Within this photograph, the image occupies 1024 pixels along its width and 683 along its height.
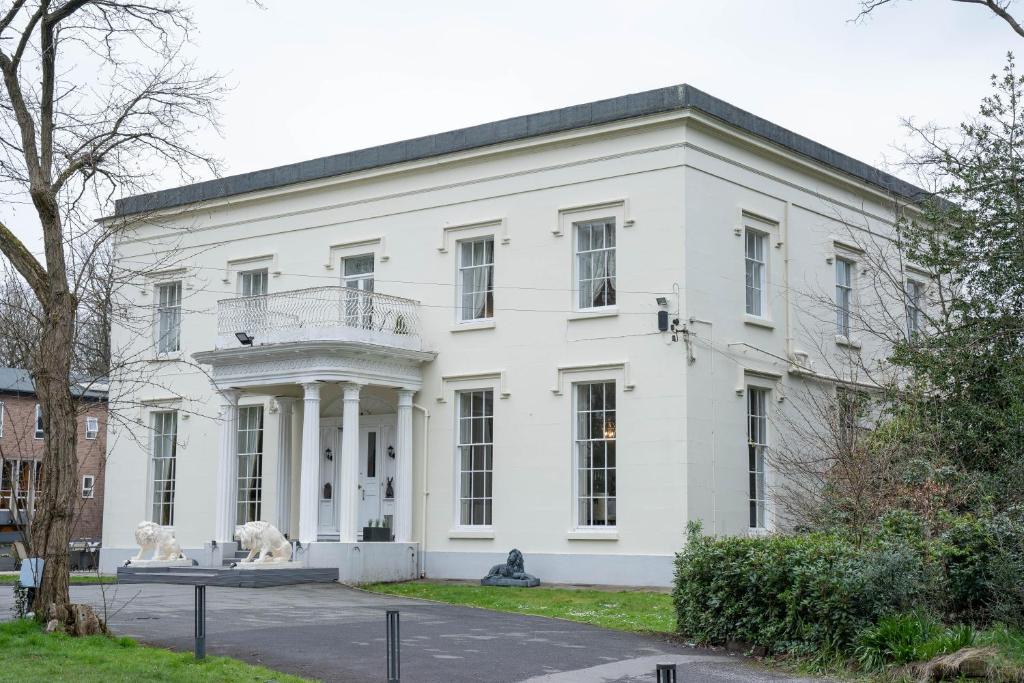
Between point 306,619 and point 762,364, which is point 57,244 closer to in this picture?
point 306,619

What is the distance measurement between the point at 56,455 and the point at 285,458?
13385 mm

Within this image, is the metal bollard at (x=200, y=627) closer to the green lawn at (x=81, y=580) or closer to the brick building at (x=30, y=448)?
the green lawn at (x=81, y=580)

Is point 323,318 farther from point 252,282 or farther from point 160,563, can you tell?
point 160,563

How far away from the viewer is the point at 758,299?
2533cm

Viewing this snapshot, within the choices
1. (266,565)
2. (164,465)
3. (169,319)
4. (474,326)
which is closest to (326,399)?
(474,326)

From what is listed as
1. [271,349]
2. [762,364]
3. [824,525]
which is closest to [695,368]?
[762,364]

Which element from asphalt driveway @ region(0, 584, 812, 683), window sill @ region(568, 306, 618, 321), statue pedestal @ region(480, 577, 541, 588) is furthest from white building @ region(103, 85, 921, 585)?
asphalt driveway @ region(0, 584, 812, 683)

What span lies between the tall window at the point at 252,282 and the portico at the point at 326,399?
2799 mm

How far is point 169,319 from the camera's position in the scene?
31.2 meters

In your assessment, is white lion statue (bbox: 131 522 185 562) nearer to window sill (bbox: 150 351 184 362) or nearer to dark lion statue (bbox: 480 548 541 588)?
window sill (bbox: 150 351 184 362)

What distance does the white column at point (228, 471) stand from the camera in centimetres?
2606

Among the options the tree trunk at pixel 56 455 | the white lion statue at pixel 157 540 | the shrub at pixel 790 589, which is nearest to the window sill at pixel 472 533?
the white lion statue at pixel 157 540

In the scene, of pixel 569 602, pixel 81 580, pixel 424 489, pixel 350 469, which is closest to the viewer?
pixel 569 602

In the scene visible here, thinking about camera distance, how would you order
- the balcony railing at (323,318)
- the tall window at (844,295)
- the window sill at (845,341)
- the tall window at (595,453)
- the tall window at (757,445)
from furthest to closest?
the tall window at (844,295), the window sill at (845,341), the balcony railing at (323,318), the tall window at (757,445), the tall window at (595,453)
